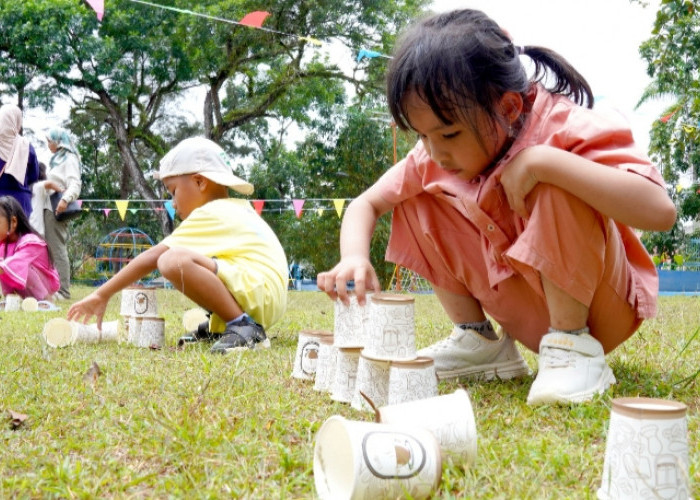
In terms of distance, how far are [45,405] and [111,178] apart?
17.9 m

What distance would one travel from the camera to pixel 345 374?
1.64 meters

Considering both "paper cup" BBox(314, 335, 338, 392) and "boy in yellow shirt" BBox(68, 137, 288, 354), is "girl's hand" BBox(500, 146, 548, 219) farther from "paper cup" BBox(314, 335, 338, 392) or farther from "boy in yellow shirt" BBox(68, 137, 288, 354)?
"boy in yellow shirt" BBox(68, 137, 288, 354)

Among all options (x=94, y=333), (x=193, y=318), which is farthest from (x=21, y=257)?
(x=94, y=333)

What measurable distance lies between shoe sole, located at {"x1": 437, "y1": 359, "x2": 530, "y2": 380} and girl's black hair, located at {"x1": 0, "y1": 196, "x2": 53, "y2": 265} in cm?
418

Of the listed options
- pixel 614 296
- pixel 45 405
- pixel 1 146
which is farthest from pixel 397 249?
pixel 1 146

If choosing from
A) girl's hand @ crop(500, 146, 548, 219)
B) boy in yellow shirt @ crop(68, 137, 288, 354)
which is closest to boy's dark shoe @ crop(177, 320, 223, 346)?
boy in yellow shirt @ crop(68, 137, 288, 354)

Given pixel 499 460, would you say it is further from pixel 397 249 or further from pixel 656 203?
pixel 397 249

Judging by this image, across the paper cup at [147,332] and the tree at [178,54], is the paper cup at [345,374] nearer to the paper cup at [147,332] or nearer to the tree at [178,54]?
the paper cup at [147,332]

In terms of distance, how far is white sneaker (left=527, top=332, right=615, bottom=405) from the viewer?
1570 mm

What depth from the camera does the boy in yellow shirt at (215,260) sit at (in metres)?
2.57

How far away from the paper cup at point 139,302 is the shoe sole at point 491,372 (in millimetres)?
1369

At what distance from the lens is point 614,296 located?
169cm

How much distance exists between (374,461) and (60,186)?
18.9 ft

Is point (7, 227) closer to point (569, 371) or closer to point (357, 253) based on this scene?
point (357, 253)
